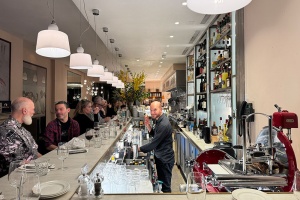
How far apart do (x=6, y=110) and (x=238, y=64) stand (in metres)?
5.06

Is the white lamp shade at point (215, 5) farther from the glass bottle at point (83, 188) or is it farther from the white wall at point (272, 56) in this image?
the glass bottle at point (83, 188)

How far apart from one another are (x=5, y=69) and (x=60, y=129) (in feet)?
9.14

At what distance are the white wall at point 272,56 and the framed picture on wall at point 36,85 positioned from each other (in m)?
6.26

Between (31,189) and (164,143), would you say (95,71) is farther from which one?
(31,189)

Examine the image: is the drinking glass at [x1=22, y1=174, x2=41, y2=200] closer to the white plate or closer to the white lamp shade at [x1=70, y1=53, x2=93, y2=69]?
the white plate

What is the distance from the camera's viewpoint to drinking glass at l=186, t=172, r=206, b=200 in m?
1.14

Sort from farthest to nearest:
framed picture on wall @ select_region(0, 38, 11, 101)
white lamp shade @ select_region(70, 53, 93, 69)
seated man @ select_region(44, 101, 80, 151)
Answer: framed picture on wall @ select_region(0, 38, 11, 101), seated man @ select_region(44, 101, 80, 151), white lamp shade @ select_region(70, 53, 93, 69)

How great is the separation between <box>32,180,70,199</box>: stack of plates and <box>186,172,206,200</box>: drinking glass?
2.15ft

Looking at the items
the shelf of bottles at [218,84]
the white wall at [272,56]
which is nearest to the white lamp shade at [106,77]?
the shelf of bottles at [218,84]

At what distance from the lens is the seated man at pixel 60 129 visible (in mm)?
3357

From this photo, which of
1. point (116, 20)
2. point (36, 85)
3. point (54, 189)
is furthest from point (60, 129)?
point (36, 85)

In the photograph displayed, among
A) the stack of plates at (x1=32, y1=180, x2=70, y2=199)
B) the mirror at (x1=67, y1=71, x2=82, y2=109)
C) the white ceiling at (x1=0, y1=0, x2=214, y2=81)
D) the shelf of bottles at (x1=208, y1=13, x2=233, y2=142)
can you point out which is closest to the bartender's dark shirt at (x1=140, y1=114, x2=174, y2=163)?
the shelf of bottles at (x1=208, y1=13, x2=233, y2=142)

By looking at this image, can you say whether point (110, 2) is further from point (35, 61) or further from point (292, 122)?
point (35, 61)

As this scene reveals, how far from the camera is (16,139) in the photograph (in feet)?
7.90
